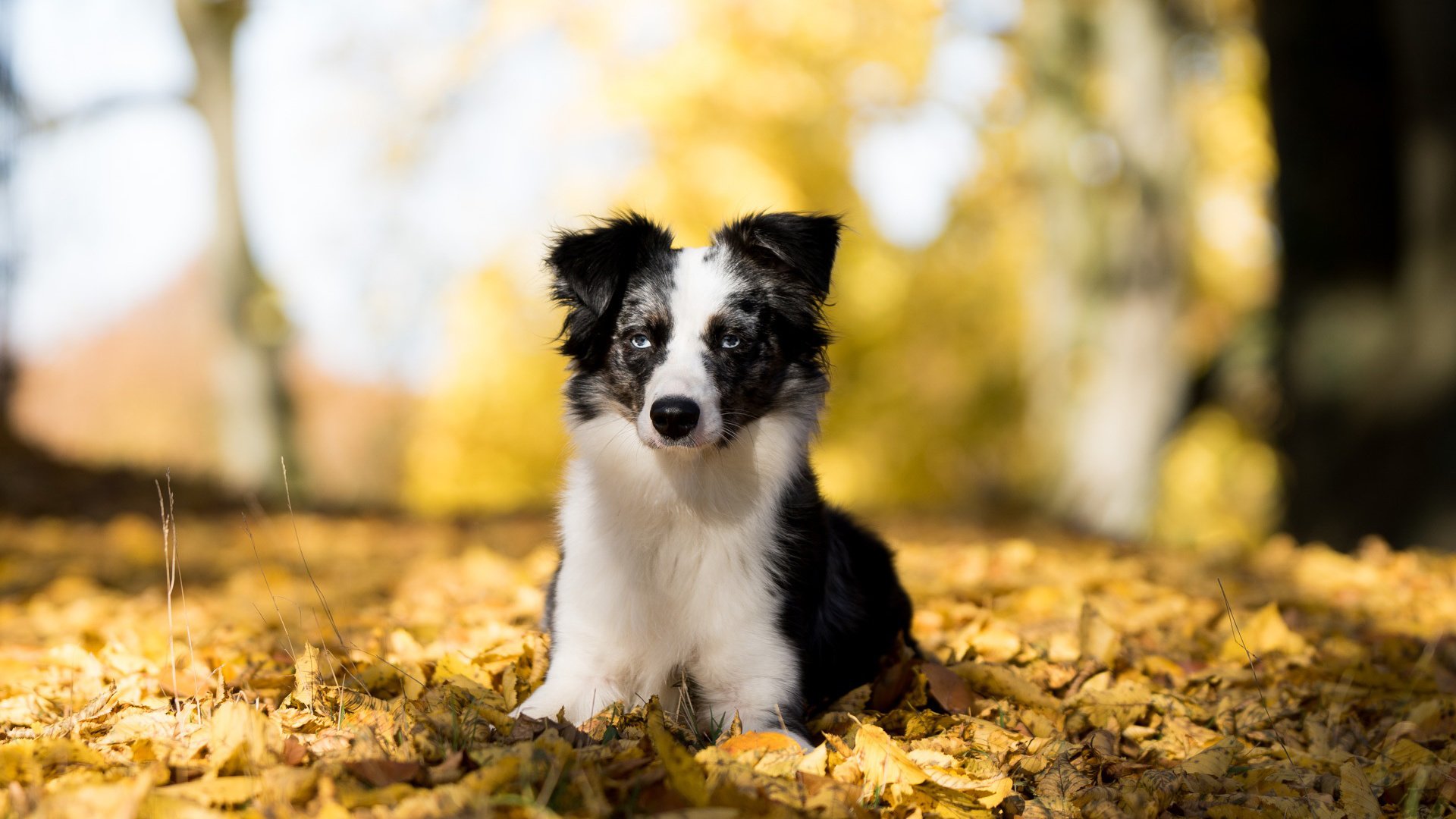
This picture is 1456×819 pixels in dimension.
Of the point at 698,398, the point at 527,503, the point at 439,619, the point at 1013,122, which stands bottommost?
the point at 527,503

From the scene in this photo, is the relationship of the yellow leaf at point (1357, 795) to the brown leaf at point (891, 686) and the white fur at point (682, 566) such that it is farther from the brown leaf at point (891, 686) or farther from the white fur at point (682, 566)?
the white fur at point (682, 566)

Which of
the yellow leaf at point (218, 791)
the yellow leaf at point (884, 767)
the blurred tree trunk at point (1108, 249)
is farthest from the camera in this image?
the blurred tree trunk at point (1108, 249)

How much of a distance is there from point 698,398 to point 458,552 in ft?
19.6

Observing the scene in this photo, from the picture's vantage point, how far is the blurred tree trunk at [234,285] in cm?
1463

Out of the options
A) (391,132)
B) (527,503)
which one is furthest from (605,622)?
(391,132)

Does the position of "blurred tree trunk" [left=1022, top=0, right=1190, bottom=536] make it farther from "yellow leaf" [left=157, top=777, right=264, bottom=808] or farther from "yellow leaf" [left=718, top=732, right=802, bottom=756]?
"yellow leaf" [left=157, top=777, right=264, bottom=808]

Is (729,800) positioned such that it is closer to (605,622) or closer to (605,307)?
(605,622)

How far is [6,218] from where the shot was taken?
1157 centimetres

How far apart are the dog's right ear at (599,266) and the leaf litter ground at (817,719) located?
111cm

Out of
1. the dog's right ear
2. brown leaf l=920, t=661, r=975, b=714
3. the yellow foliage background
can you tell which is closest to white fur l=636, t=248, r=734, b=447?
the dog's right ear

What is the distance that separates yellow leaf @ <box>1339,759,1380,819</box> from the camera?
286cm

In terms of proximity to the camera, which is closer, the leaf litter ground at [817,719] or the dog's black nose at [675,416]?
the leaf litter ground at [817,719]

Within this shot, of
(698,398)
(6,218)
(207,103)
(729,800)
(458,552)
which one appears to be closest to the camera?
(729,800)

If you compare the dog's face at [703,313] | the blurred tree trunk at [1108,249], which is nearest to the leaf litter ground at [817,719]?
the dog's face at [703,313]
